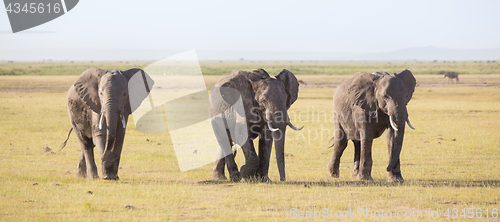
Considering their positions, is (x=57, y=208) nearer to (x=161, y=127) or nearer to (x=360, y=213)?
(x=360, y=213)

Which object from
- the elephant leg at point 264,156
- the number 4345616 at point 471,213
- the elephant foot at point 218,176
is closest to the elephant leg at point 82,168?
the elephant foot at point 218,176

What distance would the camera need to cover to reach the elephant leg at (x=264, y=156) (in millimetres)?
11148

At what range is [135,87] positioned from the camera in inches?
475

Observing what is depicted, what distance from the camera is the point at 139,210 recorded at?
8.92 meters

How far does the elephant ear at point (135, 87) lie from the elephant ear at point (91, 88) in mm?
593

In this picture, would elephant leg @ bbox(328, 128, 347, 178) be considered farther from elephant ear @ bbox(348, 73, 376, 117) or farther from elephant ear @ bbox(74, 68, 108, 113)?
elephant ear @ bbox(74, 68, 108, 113)

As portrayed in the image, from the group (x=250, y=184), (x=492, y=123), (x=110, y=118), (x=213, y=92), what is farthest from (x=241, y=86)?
(x=492, y=123)

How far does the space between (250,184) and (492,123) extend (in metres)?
17.1

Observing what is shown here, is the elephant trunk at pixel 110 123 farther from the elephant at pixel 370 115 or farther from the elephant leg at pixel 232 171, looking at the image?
the elephant at pixel 370 115

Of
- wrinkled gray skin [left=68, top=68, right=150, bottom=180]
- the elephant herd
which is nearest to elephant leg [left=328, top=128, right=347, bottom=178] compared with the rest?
the elephant herd

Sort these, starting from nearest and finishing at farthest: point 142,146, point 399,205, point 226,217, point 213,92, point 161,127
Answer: point 226,217
point 399,205
point 213,92
point 142,146
point 161,127

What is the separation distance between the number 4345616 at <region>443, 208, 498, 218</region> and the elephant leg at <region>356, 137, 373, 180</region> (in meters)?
2.89

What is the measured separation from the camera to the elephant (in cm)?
1121

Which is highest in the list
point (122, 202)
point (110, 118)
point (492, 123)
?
point (110, 118)
